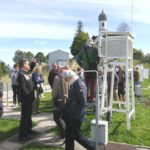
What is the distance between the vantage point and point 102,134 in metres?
6.62

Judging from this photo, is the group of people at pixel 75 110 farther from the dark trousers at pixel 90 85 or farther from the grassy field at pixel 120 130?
the dark trousers at pixel 90 85

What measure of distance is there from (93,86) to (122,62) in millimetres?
1680

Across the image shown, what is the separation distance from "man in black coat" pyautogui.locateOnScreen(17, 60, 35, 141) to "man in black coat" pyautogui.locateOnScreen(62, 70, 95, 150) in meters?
2.01

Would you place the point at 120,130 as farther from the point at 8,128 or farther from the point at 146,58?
the point at 146,58

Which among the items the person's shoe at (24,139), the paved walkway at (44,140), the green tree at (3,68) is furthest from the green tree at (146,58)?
the person's shoe at (24,139)

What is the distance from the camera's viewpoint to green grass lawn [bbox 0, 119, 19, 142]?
33.1 ft

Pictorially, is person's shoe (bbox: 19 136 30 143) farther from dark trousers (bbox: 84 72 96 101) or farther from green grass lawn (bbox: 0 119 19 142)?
dark trousers (bbox: 84 72 96 101)

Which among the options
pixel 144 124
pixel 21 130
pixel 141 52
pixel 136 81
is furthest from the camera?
pixel 141 52

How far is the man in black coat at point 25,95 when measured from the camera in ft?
31.1

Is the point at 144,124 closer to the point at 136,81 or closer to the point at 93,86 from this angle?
the point at 93,86

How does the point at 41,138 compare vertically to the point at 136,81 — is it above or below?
below

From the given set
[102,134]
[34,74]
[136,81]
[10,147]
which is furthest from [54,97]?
[136,81]

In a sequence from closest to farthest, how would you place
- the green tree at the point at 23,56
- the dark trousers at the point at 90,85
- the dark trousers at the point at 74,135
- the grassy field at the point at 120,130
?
the dark trousers at the point at 74,135 → the grassy field at the point at 120,130 → the green tree at the point at 23,56 → the dark trousers at the point at 90,85

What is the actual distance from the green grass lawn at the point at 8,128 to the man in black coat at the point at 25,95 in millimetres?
544
